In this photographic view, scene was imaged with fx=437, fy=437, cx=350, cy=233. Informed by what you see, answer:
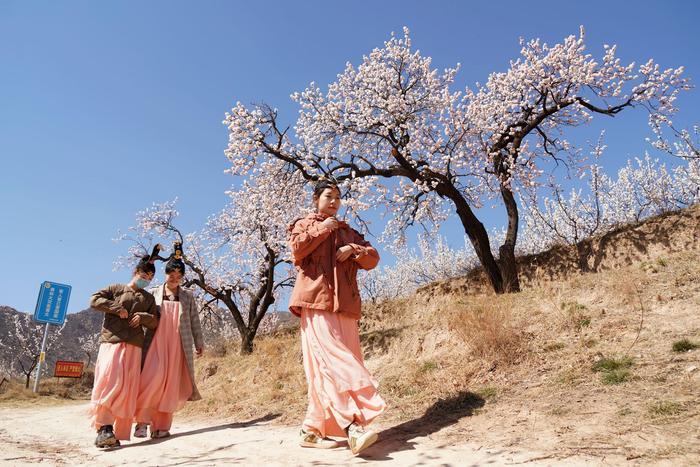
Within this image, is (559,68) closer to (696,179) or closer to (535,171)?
(535,171)

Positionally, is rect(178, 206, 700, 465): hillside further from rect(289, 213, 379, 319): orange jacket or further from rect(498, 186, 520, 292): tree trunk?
rect(498, 186, 520, 292): tree trunk

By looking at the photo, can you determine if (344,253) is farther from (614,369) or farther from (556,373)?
(614,369)

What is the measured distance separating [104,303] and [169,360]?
988mm

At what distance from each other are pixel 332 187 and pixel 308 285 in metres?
0.98

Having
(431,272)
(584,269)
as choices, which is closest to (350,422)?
(584,269)

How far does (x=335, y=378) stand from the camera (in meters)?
3.38

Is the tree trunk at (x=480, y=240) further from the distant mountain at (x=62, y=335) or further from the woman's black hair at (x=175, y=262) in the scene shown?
the distant mountain at (x=62, y=335)

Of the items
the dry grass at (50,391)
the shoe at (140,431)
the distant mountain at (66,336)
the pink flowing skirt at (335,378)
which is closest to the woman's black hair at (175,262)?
the shoe at (140,431)

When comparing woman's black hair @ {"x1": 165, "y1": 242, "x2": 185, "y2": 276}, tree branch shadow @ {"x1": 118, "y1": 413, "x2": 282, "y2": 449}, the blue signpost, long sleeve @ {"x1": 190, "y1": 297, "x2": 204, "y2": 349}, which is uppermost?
the blue signpost

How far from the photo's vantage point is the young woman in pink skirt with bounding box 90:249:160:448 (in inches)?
173

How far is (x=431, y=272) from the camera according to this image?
29.2m

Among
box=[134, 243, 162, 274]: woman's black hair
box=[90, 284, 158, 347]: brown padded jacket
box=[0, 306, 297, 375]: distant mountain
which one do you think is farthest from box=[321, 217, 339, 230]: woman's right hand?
box=[0, 306, 297, 375]: distant mountain

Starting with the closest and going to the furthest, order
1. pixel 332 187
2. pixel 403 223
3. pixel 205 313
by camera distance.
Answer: pixel 332 187 < pixel 403 223 < pixel 205 313

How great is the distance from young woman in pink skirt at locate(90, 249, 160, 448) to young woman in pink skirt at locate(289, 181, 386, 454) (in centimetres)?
214
